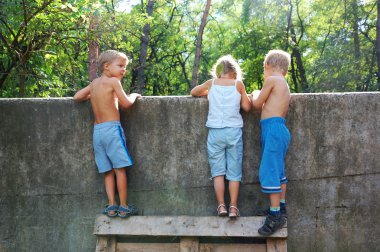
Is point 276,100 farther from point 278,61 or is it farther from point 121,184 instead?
point 121,184

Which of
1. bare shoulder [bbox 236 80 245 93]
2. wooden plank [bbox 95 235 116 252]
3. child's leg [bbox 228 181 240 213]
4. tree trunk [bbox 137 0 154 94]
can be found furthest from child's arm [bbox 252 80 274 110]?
tree trunk [bbox 137 0 154 94]

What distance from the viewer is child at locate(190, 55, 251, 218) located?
3.57 meters

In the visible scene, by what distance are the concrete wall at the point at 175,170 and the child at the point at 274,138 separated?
0.71ft

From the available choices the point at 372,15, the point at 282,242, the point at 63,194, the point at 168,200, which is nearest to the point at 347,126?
the point at 282,242

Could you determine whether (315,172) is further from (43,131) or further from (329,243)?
(43,131)

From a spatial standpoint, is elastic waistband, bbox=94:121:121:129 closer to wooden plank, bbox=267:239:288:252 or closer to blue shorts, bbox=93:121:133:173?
blue shorts, bbox=93:121:133:173

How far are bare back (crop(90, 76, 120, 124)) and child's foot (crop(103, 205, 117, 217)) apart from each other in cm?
74

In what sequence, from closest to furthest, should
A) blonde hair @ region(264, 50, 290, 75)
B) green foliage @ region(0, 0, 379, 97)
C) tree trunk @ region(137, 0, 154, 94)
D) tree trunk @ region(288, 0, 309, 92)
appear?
1. blonde hair @ region(264, 50, 290, 75)
2. green foliage @ region(0, 0, 379, 97)
3. tree trunk @ region(137, 0, 154, 94)
4. tree trunk @ region(288, 0, 309, 92)

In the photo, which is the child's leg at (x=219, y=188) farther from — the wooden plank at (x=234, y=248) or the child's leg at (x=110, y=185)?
the child's leg at (x=110, y=185)

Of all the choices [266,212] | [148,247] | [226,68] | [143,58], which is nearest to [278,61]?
[226,68]

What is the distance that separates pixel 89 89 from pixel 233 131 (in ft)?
4.34

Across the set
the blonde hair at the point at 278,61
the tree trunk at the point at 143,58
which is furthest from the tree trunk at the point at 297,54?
the blonde hair at the point at 278,61

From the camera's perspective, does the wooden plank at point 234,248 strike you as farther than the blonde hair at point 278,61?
No

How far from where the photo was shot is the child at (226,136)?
357cm
